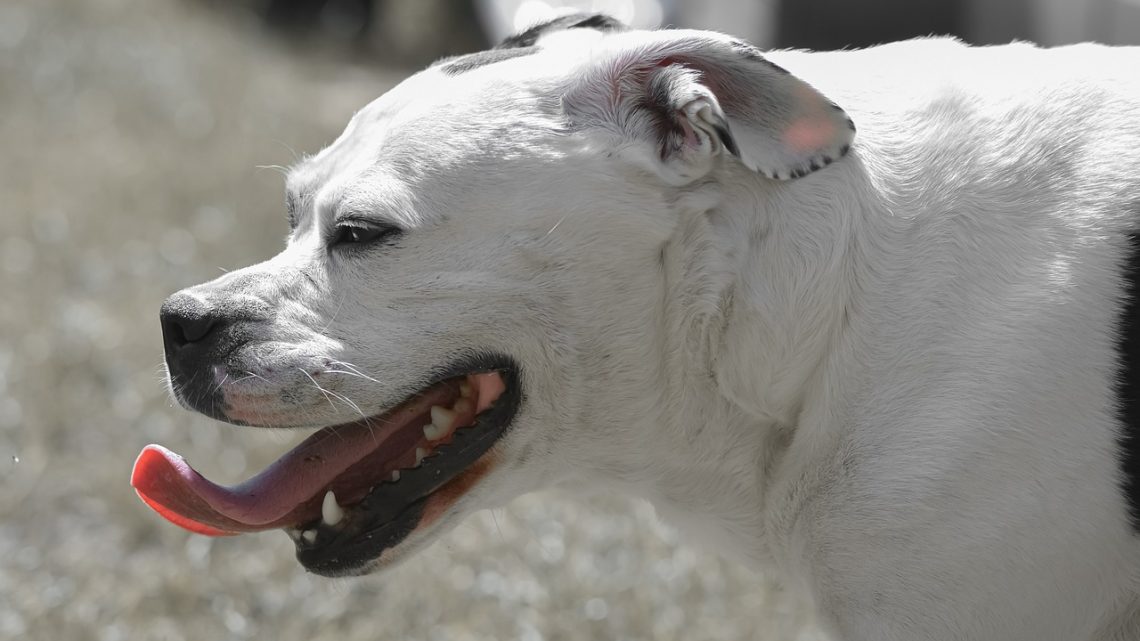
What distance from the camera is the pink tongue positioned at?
2.91 m

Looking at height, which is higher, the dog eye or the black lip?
the dog eye

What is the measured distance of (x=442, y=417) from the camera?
9.48 feet

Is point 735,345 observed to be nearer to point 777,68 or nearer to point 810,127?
point 810,127

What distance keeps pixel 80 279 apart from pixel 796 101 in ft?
15.5

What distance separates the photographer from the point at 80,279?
6414mm

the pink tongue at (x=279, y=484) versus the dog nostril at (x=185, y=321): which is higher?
the dog nostril at (x=185, y=321)

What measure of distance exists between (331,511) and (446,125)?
34.2 inches

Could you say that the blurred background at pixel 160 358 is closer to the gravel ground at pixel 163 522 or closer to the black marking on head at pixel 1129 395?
the gravel ground at pixel 163 522

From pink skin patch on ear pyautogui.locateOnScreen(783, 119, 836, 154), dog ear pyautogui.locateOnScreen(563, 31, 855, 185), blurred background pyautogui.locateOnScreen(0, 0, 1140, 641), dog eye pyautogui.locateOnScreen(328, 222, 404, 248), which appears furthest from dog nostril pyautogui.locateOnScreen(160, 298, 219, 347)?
pink skin patch on ear pyautogui.locateOnScreen(783, 119, 836, 154)

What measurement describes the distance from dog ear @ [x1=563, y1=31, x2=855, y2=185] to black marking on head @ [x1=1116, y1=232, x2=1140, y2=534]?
611 millimetres

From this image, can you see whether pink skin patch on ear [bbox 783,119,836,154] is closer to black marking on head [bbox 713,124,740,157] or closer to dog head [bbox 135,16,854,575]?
dog head [bbox 135,16,854,575]

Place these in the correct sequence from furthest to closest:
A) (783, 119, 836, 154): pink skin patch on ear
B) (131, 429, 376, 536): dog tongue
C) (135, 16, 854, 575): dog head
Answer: (131, 429, 376, 536): dog tongue < (135, 16, 854, 575): dog head < (783, 119, 836, 154): pink skin patch on ear

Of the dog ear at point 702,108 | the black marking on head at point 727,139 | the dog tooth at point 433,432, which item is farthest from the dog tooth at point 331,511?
the black marking on head at point 727,139

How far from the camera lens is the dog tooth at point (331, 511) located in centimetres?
288
